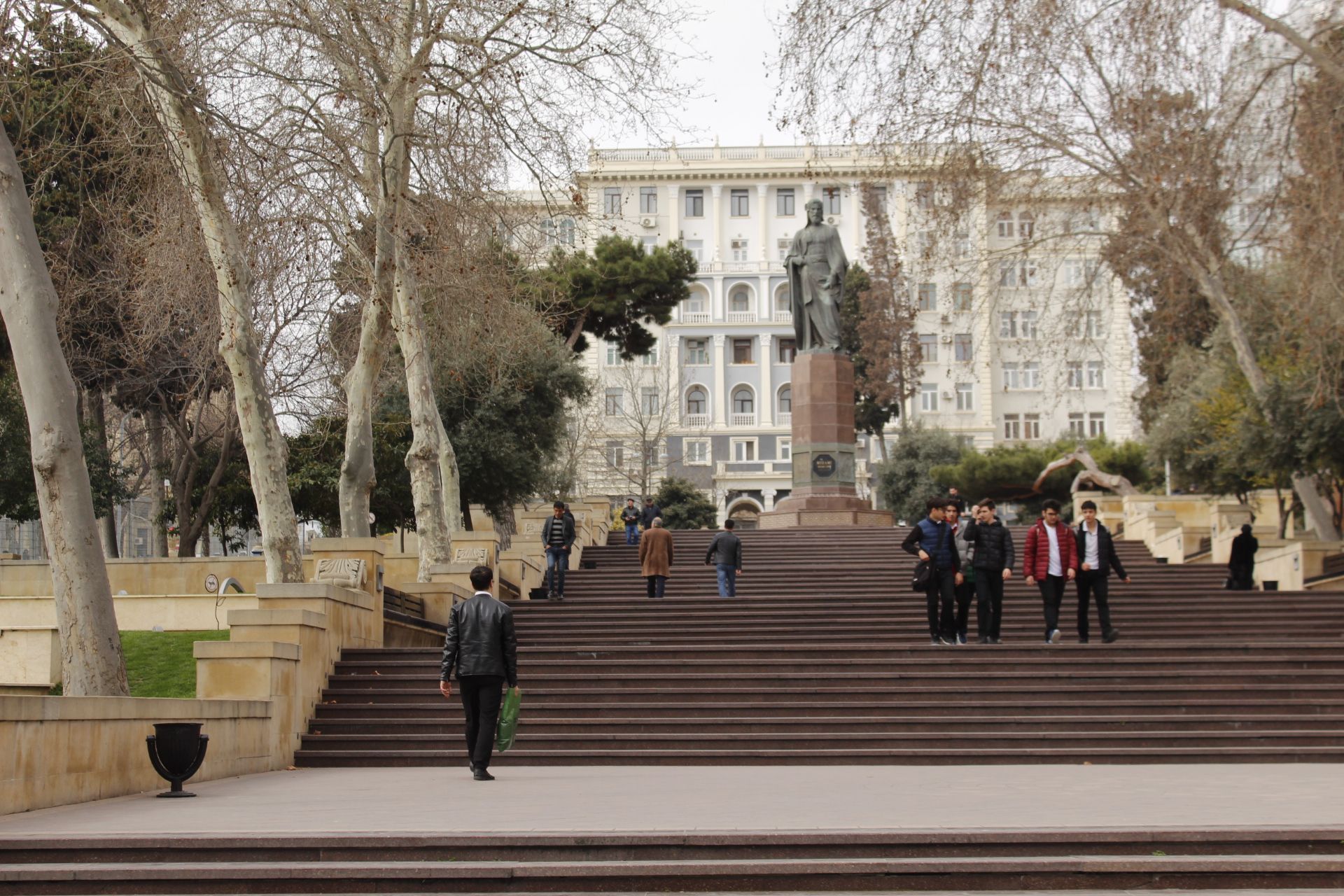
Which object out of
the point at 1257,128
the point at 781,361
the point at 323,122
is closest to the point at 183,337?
the point at 323,122

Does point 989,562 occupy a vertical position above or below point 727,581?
above

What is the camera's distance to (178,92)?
1308 centimetres

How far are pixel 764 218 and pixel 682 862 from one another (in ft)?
275

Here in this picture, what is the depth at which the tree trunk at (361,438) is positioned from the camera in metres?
20.4

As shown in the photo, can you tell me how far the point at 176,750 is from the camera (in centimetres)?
1015

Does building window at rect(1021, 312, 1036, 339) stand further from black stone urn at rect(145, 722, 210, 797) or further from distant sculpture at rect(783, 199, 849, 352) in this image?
black stone urn at rect(145, 722, 210, 797)

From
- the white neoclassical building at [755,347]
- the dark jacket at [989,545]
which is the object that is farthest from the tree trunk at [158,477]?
the white neoclassical building at [755,347]

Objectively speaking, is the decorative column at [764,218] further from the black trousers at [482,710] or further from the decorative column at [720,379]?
the black trousers at [482,710]

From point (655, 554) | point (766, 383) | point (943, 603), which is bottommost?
point (943, 603)

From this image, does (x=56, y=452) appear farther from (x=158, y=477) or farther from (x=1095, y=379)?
(x=1095, y=379)

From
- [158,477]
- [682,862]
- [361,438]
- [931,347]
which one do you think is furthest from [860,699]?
[931,347]

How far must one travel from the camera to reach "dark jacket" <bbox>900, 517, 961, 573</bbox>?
53.9 feet

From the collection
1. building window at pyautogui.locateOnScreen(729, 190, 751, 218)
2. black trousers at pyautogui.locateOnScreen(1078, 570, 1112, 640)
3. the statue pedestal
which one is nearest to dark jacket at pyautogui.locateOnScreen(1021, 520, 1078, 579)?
black trousers at pyautogui.locateOnScreen(1078, 570, 1112, 640)

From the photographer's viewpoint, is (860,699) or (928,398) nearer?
(860,699)
